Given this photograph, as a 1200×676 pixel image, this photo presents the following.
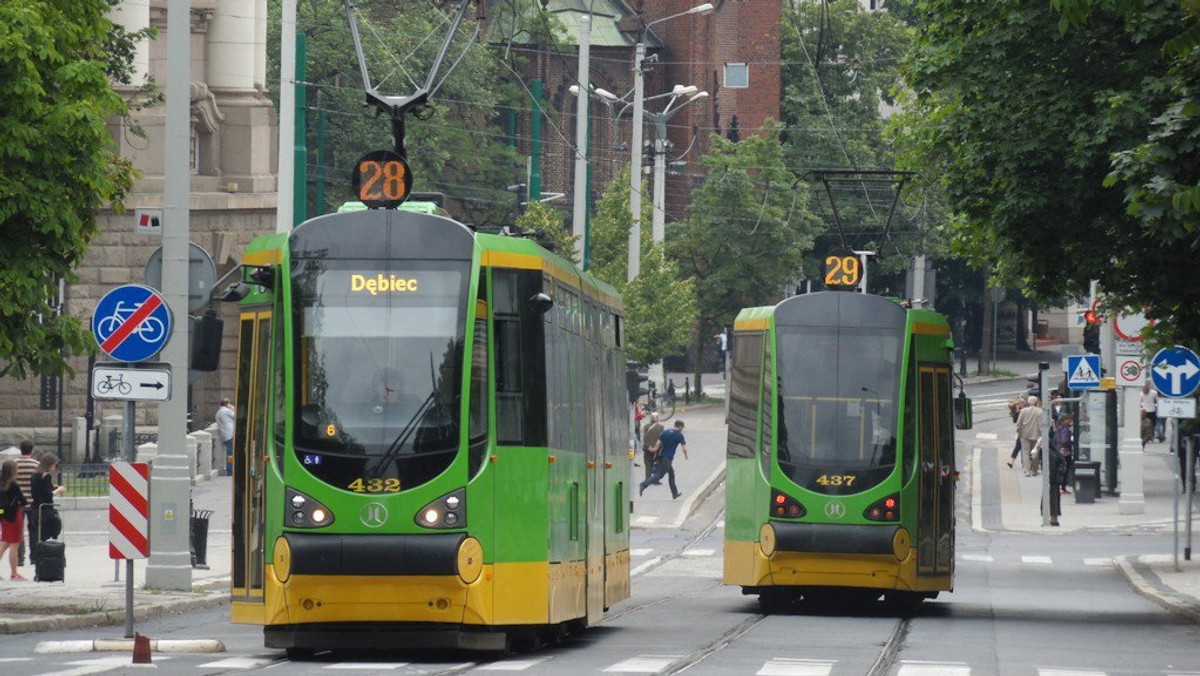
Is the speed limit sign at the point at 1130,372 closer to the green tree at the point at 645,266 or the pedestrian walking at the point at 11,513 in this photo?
the pedestrian walking at the point at 11,513

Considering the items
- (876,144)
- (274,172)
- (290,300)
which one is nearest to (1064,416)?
(274,172)

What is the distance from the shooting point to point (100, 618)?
2100 cm

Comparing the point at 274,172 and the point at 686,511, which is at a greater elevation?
the point at 274,172

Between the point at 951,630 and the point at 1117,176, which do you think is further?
the point at 951,630

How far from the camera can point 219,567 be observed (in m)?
29.1

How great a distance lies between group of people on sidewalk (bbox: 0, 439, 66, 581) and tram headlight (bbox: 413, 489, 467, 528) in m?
11.8

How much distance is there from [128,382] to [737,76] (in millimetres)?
80893

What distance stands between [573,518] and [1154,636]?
6750mm

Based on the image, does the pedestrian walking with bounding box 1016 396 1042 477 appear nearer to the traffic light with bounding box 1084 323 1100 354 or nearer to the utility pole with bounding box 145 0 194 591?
the traffic light with bounding box 1084 323 1100 354

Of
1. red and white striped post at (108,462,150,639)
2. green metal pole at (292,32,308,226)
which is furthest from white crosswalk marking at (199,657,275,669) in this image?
green metal pole at (292,32,308,226)

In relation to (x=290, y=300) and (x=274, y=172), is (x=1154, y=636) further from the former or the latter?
(x=274, y=172)

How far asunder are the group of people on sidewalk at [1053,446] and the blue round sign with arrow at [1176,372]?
12.4 meters

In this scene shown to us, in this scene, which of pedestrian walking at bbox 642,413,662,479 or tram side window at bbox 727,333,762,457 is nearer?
tram side window at bbox 727,333,762,457

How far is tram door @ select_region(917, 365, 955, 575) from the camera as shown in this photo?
22797 mm
